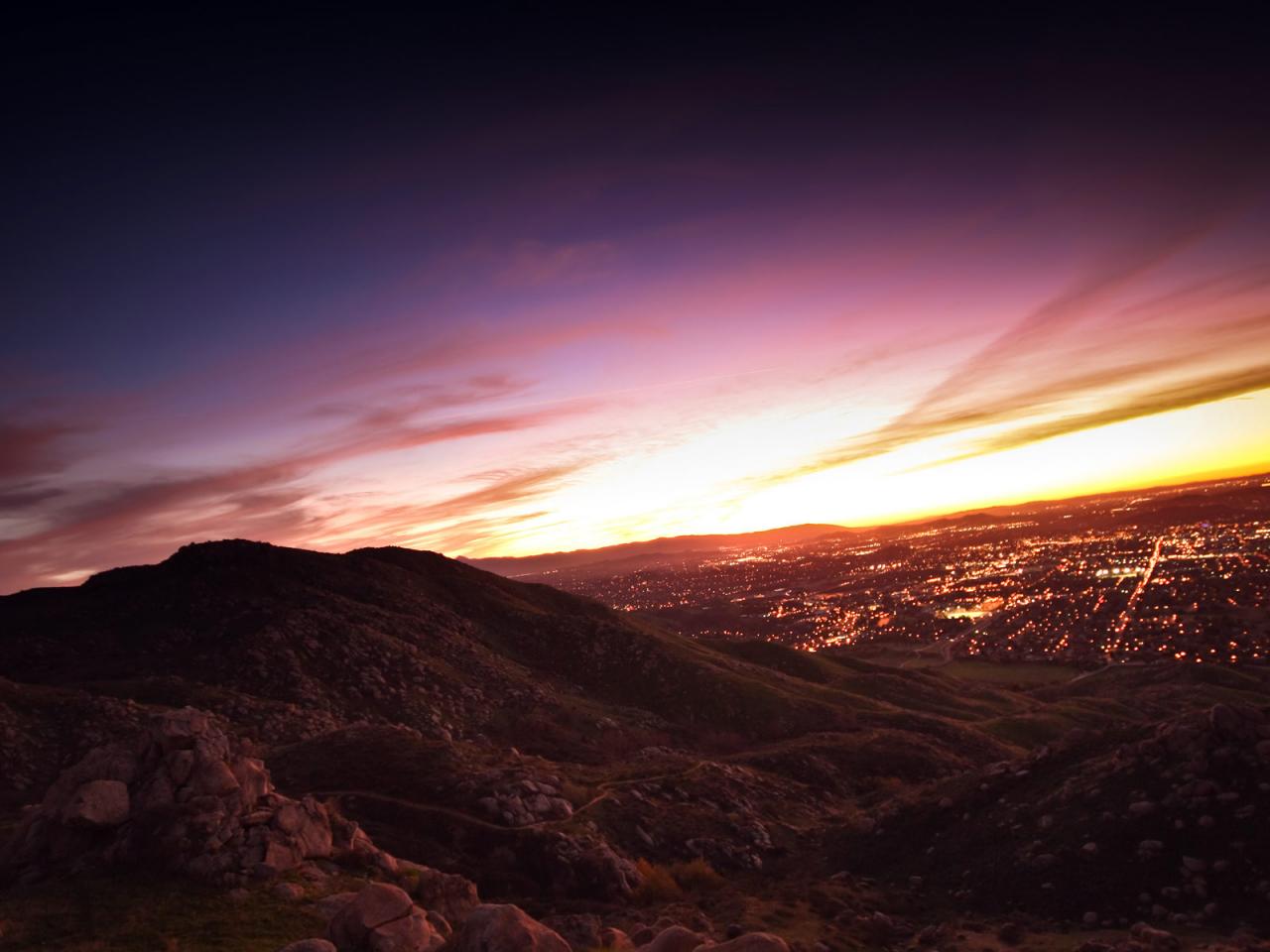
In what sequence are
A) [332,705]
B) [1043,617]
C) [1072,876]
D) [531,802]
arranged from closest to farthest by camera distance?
[1072,876], [531,802], [332,705], [1043,617]

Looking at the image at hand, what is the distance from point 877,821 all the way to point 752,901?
1020cm

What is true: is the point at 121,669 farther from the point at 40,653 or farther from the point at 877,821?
the point at 877,821

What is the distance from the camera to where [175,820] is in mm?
23250

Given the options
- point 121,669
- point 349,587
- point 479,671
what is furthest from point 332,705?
point 349,587

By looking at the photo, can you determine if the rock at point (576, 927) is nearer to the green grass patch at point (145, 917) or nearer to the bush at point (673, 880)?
the bush at point (673, 880)

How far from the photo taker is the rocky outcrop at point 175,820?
2261cm

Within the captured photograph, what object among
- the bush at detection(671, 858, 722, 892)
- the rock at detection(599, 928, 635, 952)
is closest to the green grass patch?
the rock at detection(599, 928, 635, 952)

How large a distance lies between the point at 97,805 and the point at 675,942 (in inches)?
820

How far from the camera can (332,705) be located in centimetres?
5944

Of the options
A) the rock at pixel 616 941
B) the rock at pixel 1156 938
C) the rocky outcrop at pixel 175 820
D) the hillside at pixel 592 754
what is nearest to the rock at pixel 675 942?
the rock at pixel 616 941

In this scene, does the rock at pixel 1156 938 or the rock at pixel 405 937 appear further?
the rock at pixel 1156 938

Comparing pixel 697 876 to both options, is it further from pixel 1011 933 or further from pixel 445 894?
pixel 445 894

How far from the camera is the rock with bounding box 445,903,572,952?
50.2 feet

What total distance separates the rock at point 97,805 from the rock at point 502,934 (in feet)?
50.8
